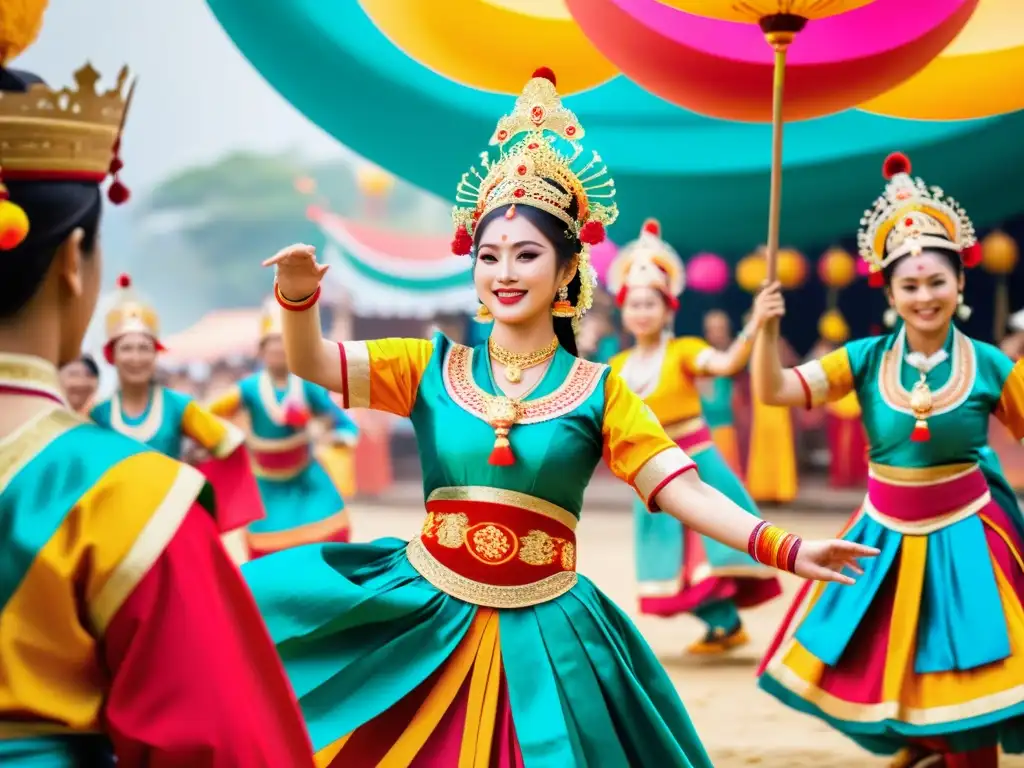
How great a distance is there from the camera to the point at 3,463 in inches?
54.9

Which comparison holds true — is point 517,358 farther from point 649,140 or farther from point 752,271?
point 752,271

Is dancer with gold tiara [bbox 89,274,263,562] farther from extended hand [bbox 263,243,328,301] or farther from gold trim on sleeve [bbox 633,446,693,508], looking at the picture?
gold trim on sleeve [bbox 633,446,693,508]

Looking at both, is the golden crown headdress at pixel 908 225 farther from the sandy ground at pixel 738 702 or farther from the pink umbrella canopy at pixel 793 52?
the sandy ground at pixel 738 702

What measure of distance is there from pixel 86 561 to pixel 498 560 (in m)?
1.34

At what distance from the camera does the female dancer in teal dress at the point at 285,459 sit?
563cm

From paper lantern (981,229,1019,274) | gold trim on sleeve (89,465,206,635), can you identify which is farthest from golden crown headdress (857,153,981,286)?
paper lantern (981,229,1019,274)

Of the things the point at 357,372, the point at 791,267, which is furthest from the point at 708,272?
the point at 357,372

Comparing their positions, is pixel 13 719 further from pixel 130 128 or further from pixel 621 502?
pixel 130 128

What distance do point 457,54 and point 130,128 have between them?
1792cm

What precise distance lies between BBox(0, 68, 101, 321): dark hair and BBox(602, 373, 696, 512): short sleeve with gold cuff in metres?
1.37

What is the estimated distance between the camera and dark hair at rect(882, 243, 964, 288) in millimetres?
3648

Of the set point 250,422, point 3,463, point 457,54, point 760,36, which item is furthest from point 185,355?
point 3,463

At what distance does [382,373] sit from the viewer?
2.76m

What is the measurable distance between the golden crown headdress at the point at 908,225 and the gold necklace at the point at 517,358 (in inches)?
48.7
